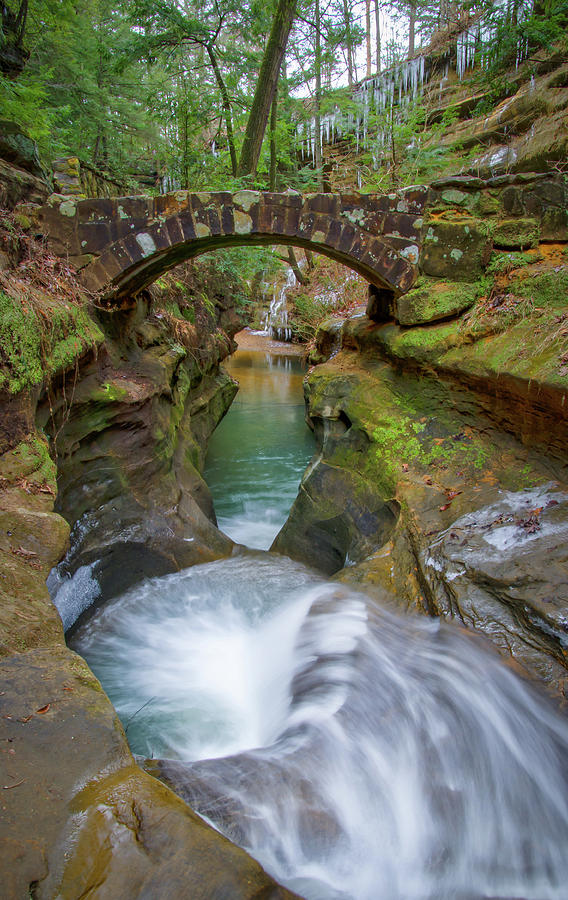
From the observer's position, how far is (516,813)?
253cm

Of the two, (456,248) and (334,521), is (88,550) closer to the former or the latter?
(334,521)

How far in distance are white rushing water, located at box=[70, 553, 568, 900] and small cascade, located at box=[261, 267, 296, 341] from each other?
62.4 feet

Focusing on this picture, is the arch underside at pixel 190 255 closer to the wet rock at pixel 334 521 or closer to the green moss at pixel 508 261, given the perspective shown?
the green moss at pixel 508 261

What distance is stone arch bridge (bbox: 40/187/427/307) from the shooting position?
5.35 meters

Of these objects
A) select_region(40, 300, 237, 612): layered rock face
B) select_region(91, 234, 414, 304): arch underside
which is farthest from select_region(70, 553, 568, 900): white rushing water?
select_region(91, 234, 414, 304): arch underside

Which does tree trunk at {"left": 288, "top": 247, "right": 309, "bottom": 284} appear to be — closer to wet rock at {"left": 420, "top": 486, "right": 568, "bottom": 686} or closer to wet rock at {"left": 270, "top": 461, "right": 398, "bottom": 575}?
wet rock at {"left": 270, "top": 461, "right": 398, "bottom": 575}

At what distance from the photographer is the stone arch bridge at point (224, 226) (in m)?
5.35

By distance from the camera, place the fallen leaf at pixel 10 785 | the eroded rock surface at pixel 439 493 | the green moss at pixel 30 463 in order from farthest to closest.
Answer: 1. the green moss at pixel 30 463
2. the eroded rock surface at pixel 439 493
3. the fallen leaf at pixel 10 785

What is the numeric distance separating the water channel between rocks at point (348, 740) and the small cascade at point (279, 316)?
18.6 meters

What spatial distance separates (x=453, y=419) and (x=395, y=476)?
0.91 metres

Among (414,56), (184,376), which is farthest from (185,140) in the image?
(414,56)

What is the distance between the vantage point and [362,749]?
2730 mm

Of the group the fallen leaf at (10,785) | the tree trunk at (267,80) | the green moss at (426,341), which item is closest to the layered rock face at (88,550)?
the fallen leaf at (10,785)

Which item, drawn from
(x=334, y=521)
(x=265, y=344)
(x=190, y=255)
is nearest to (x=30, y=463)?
(x=334, y=521)
